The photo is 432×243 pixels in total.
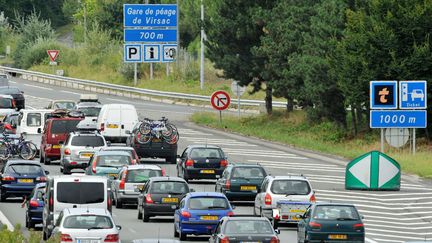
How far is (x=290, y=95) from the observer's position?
76.7m

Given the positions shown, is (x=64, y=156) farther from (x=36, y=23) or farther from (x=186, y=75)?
(x=36, y=23)

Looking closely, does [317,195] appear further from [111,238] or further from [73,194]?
[111,238]

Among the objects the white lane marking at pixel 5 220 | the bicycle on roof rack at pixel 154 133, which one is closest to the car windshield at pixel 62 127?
the bicycle on roof rack at pixel 154 133

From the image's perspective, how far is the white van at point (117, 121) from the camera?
62.5 meters

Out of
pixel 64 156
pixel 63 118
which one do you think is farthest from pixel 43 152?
pixel 64 156

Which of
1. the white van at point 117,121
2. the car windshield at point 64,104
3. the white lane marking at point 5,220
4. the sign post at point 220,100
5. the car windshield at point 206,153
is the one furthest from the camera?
the car windshield at point 64,104

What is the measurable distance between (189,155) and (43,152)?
10076 millimetres

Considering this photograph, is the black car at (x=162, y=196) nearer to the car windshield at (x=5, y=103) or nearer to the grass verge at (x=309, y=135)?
the grass verge at (x=309, y=135)

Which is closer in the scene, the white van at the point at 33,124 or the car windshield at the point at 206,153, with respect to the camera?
the car windshield at the point at 206,153

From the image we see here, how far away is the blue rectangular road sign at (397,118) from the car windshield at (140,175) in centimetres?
1168

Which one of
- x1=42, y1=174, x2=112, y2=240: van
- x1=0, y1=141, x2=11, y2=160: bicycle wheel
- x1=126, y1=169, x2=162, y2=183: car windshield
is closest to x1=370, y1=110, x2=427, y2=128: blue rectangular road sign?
x1=126, y1=169, x2=162, y2=183: car windshield

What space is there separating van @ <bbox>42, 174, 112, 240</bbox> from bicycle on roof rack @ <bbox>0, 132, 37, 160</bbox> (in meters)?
21.1

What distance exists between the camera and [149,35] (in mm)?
81438

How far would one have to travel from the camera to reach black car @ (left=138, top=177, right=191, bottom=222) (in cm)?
4028
